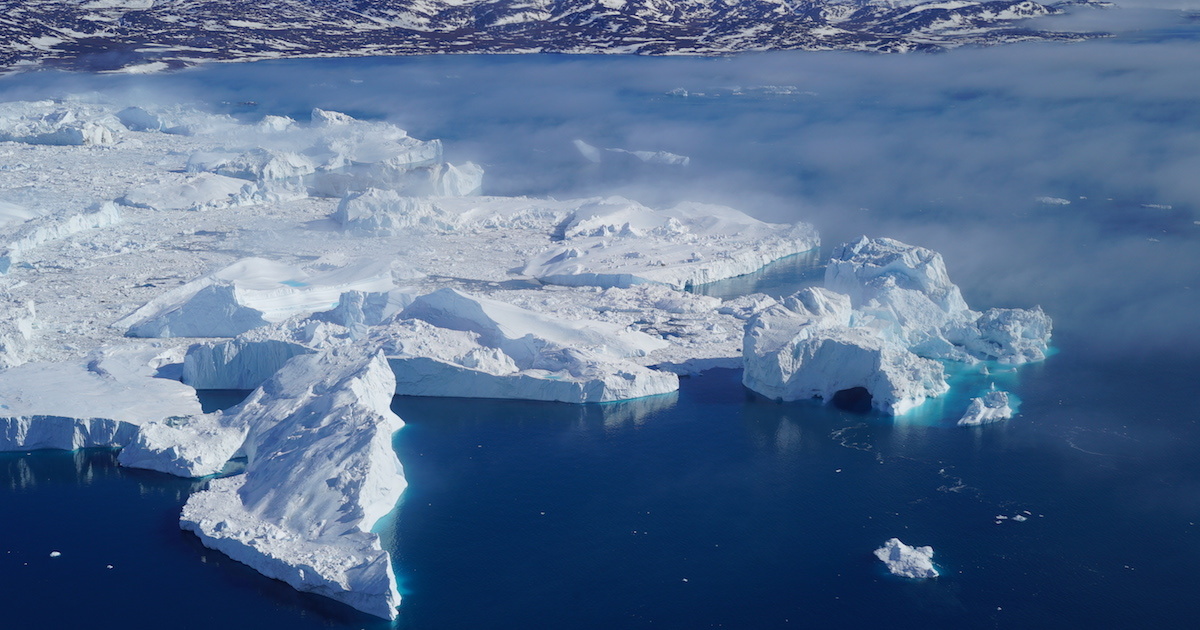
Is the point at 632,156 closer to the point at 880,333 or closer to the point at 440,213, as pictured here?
the point at 440,213

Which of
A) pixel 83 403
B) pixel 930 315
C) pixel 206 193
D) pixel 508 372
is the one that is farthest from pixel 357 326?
pixel 206 193

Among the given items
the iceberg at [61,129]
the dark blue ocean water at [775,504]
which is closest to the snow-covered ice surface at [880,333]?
the dark blue ocean water at [775,504]

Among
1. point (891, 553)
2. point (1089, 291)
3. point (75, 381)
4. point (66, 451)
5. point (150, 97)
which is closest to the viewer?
point (891, 553)

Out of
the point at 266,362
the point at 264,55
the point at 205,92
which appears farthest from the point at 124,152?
the point at 264,55

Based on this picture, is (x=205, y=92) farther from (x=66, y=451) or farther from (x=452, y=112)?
(x=66, y=451)

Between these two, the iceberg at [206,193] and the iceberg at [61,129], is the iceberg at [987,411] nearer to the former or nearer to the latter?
the iceberg at [206,193]

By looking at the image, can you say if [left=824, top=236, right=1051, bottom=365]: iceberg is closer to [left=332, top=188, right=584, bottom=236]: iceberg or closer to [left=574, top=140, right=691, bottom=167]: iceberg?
[left=332, top=188, right=584, bottom=236]: iceberg
